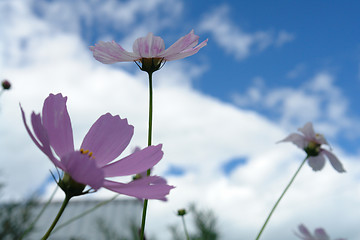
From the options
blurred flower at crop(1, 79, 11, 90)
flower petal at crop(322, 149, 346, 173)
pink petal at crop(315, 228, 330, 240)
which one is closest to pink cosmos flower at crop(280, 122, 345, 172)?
flower petal at crop(322, 149, 346, 173)

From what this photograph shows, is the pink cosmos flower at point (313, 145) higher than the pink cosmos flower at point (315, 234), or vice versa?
the pink cosmos flower at point (313, 145)

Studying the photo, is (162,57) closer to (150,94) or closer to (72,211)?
(150,94)

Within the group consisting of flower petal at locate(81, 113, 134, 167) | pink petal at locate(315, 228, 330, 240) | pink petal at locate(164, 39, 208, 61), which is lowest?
flower petal at locate(81, 113, 134, 167)

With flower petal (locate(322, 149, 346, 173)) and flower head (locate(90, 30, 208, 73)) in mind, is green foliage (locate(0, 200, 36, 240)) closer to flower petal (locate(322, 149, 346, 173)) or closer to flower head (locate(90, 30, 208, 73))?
flower petal (locate(322, 149, 346, 173))

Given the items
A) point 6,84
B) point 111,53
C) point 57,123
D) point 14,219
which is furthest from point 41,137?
point 14,219

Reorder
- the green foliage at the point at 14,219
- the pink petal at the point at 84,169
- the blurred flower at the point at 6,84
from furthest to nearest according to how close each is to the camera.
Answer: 1. the green foliage at the point at 14,219
2. the blurred flower at the point at 6,84
3. the pink petal at the point at 84,169

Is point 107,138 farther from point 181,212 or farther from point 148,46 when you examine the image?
point 181,212

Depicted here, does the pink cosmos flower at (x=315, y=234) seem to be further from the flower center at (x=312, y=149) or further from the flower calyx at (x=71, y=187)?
the flower calyx at (x=71, y=187)

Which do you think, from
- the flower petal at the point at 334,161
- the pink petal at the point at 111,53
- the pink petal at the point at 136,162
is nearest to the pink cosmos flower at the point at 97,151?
the pink petal at the point at 136,162
